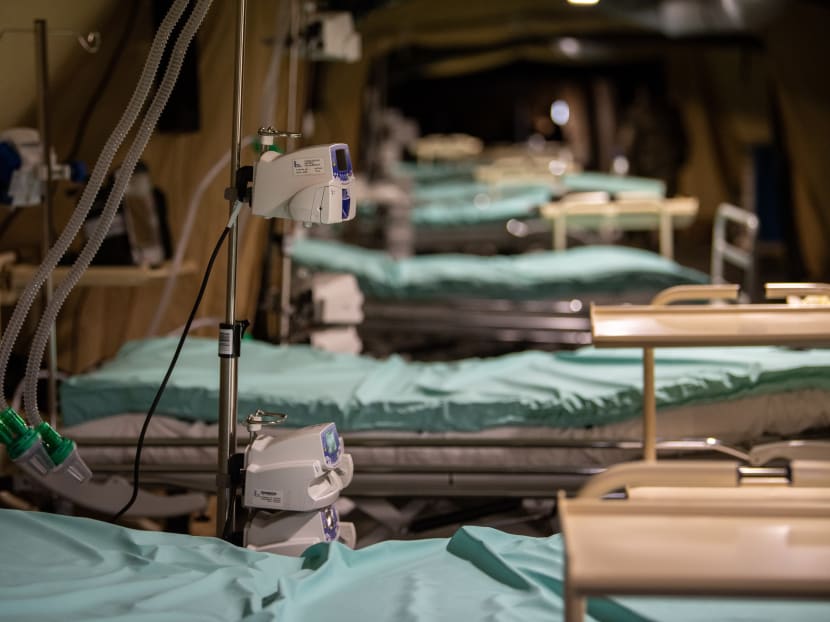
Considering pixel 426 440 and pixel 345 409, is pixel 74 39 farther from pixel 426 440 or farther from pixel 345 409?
pixel 426 440

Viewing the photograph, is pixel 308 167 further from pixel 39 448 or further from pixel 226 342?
pixel 39 448

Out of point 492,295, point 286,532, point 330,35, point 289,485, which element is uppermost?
point 330,35

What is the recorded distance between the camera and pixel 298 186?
2.02 metres

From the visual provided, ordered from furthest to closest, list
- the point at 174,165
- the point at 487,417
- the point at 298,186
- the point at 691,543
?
the point at 174,165 < the point at 487,417 < the point at 298,186 < the point at 691,543

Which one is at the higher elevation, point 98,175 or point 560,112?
point 560,112

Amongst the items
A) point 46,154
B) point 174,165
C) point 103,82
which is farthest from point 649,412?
point 103,82

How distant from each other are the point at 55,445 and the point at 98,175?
1.80 ft

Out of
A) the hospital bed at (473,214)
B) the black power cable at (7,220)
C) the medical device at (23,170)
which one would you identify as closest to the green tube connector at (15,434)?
the medical device at (23,170)

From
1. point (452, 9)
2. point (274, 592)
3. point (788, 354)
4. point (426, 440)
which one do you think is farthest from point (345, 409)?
point (452, 9)

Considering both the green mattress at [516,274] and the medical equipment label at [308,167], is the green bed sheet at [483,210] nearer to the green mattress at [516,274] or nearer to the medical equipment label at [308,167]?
the green mattress at [516,274]

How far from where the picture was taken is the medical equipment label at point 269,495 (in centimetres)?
210

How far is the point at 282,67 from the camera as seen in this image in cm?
368

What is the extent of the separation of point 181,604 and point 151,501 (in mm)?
1142

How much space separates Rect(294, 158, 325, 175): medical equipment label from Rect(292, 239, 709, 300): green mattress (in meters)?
3.05
